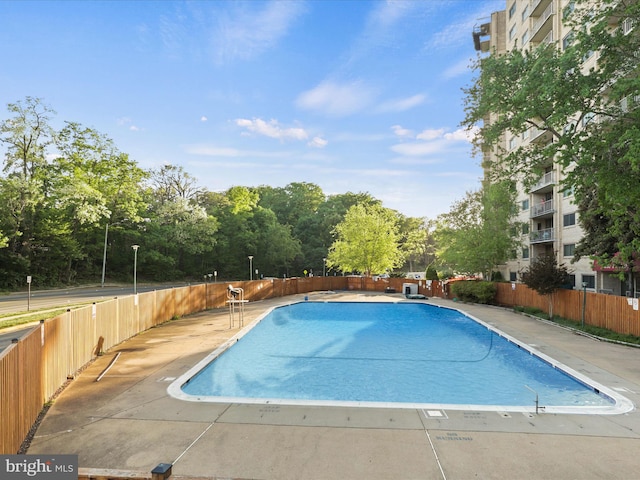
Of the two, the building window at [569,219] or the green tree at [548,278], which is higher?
the building window at [569,219]

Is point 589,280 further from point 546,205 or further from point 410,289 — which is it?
point 410,289

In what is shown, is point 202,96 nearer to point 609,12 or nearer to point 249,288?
point 249,288

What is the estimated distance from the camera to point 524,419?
21.6 feet

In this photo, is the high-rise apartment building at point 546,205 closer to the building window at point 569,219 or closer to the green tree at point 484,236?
the building window at point 569,219

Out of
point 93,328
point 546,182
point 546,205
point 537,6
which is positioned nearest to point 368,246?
point 546,205

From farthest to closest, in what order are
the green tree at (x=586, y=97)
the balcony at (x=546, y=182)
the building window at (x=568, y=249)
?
the balcony at (x=546, y=182) < the building window at (x=568, y=249) < the green tree at (x=586, y=97)

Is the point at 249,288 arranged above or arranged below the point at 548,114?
below

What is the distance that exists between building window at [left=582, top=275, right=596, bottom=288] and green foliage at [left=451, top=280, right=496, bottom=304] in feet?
21.6

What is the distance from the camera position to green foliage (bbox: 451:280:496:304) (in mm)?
24953

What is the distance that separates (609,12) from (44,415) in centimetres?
1976

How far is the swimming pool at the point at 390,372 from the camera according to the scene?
8469 millimetres

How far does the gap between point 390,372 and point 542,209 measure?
90.0ft

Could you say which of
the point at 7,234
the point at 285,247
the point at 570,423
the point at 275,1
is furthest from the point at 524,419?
the point at 285,247

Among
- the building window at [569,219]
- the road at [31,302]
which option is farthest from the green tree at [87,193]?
the building window at [569,219]
